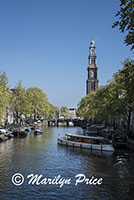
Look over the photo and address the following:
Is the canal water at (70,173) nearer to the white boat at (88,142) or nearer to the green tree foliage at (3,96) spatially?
the white boat at (88,142)

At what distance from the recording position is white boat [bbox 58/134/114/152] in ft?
167

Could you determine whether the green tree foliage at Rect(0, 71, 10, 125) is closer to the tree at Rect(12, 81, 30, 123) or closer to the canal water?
the canal water

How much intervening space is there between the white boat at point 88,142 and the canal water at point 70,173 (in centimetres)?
246

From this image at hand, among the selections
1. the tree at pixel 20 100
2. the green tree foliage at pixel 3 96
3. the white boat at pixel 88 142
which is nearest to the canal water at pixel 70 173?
the white boat at pixel 88 142

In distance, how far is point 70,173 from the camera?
32.1 m

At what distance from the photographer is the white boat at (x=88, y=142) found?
50.8 meters

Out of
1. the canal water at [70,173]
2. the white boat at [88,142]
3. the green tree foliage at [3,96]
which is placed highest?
the green tree foliage at [3,96]

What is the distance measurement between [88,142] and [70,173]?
24295 millimetres

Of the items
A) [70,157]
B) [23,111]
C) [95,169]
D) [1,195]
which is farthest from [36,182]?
[23,111]

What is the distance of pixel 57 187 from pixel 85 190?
3.18 m

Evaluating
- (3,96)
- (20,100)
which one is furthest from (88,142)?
(20,100)

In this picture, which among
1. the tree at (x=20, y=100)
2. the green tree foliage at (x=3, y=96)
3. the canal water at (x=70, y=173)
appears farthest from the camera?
the tree at (x=20, y=100)

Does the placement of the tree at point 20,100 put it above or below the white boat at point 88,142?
above

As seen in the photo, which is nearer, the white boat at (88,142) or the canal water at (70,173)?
the canal water at (70,173)
